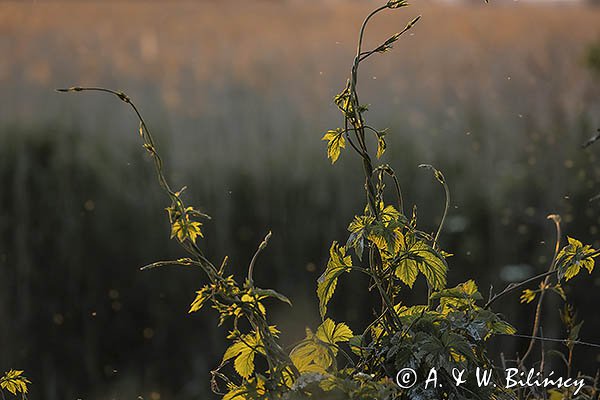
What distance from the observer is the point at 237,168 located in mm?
2688

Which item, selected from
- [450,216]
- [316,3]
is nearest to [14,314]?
[450,216]

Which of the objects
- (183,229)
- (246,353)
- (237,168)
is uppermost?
(183,229)

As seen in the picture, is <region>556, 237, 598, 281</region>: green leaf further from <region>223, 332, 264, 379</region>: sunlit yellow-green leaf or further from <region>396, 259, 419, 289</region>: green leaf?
<region>223, 332, 264, 379</region>: sunlit yellow-green leaf

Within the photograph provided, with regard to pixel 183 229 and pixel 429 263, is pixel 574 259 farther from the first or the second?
pixel 183 229

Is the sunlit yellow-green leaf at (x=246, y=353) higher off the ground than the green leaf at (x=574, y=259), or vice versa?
the green leaf at (x=574, y=259)

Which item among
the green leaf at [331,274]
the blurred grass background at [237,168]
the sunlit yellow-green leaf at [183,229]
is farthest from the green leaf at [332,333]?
the blurred grass background at [237,168]

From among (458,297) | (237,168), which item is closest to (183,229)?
(458,297)

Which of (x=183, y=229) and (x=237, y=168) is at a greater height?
(x=183, y=229)

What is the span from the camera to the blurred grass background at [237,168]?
2389 millimetres

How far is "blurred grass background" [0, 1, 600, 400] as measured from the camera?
239cm

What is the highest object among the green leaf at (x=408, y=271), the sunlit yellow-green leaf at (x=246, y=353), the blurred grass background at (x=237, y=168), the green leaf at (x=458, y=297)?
the green leaf at (x=408, y=271)

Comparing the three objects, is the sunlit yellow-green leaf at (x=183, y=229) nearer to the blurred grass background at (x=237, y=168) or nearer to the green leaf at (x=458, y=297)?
the green leaf at (x=458, y=297)

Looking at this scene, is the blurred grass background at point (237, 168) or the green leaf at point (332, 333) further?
the blurred grass background at point (237, 168)

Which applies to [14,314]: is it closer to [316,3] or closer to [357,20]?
[357,20]
